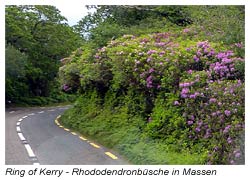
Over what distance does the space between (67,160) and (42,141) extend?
3508 mm

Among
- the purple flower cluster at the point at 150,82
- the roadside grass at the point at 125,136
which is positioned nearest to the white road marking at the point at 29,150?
the roadside grass at the point at 125,136

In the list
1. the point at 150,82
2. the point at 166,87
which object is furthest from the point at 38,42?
the point at 166,87

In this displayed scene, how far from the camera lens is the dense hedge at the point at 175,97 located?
27.8ft

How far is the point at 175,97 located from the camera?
401 inches

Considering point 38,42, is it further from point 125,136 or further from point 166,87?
point 166,87

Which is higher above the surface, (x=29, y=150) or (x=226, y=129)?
(x=226, y=129)

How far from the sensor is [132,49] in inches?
488

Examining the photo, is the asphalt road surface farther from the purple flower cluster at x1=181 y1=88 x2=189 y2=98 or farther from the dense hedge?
the purple flower cluster at x1=181 y1=88 x2=189 y2=98

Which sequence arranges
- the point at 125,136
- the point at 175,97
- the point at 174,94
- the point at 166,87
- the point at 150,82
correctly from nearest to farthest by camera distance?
the point at 175,97 → the point at 174,94 → the point at 166,87 → the point at 150,82 → the point at 125,136

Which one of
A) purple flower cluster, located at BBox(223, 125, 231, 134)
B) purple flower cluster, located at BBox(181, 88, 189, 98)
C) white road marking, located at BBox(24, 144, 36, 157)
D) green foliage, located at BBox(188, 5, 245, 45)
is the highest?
green foliage, located at BBox(188, 5, 245, 45)

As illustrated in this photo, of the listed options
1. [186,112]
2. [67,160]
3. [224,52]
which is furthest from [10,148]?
[224,52]

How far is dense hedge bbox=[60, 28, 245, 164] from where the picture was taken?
8.46 meters

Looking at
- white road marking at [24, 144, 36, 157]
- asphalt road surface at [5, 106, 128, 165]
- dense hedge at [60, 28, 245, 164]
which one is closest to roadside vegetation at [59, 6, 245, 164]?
dense hedge at [60, 28, 245, 164]
